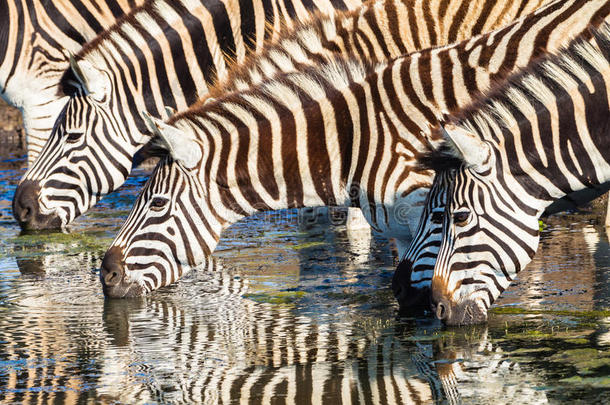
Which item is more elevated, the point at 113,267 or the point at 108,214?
the point at 108,214

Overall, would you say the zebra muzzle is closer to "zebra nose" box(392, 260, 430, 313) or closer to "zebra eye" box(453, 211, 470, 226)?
"zebra nose" box(392, 260, 430, 313)

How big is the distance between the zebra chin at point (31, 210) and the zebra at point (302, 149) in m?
2.60

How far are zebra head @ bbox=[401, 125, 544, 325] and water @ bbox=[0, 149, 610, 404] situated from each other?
27cm

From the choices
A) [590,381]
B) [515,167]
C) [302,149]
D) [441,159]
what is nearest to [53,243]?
[302,149]

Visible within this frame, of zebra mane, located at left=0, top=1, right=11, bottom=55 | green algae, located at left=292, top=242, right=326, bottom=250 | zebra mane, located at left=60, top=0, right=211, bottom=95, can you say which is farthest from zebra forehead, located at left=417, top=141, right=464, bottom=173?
zebra mane, located at left=0, top=1, right=11, bottom=55

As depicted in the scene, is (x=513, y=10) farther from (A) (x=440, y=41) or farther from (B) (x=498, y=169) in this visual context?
(B) (x=498, y=169)

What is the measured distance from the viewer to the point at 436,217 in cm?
794

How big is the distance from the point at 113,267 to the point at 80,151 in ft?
8.26

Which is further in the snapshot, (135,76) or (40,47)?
(40,47)

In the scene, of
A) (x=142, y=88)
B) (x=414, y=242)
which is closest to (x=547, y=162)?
(x=414, y=242)

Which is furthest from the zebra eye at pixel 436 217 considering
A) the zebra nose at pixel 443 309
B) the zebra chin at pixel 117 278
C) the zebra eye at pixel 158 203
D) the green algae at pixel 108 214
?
the green algae at pixel 108 214

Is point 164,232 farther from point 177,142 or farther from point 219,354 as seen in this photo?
point 219,354

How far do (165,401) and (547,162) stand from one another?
2.97 m

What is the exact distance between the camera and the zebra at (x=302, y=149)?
8.54 m
